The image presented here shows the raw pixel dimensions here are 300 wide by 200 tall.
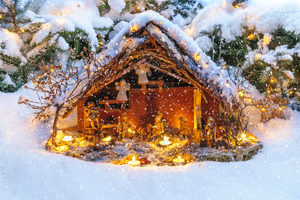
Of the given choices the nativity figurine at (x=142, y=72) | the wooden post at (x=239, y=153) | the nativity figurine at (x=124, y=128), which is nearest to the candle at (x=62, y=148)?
the nativity figurine at (x=124, y=128)

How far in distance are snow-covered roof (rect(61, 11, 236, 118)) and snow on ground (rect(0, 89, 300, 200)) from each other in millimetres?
1610

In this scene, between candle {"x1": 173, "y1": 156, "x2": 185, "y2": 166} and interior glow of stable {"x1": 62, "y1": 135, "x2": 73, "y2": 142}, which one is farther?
interior glow of stable {"x1": 62, "y1": 135, "x2": 73, "y2": 142}

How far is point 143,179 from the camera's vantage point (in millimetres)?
4047

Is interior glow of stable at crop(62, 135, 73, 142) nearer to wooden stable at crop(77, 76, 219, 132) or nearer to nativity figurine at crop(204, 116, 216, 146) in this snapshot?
wooden stable at crop(77, 76, 219, 132)

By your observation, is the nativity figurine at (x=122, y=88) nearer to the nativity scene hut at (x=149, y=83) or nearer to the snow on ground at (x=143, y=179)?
the nativity scene hut at (x=149, y=83)

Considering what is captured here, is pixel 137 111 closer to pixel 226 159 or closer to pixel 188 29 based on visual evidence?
pixel 226 159

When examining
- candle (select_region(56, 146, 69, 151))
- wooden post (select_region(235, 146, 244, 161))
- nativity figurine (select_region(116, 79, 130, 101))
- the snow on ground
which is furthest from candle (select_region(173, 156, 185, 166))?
candle (select_region(56, 146, 69, 151))

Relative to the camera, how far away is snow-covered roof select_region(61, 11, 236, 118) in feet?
14.9

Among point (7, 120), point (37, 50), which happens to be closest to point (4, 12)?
point (37, 50)

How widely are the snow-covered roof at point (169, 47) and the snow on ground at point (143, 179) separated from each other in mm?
1610

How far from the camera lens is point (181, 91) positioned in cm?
655

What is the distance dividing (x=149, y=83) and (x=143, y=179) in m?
2.71

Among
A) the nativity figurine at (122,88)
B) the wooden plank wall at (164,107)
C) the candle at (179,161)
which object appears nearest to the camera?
the candle at (179,161)

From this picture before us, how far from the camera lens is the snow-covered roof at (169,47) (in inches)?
179
